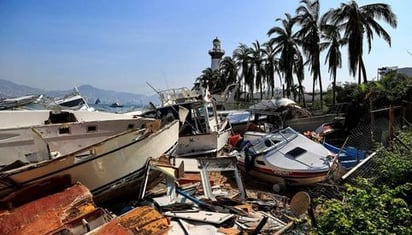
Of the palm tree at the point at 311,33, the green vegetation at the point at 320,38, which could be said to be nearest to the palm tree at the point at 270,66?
the green vegetation at the point at 320,38

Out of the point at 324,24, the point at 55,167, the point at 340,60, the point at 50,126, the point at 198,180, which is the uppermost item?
the point at 324,24

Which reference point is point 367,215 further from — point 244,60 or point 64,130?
point 244,60

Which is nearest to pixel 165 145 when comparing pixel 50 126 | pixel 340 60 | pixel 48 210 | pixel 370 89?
pixel 50 126

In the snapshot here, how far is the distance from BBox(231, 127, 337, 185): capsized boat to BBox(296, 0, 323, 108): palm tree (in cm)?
2292

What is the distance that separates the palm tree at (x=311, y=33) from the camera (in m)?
33.8

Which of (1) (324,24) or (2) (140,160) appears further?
(1) (324,24)

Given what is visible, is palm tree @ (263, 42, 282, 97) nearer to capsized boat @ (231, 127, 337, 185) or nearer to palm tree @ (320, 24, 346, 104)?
palm tree @ (320, 24, 346, 104)

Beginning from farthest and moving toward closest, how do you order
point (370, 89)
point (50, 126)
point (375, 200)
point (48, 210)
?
point (370, 89), point (50, 126), point (48, 210), point (375, 200)

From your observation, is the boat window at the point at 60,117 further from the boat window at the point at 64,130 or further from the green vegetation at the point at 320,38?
the green vegetation at the point at 320,38

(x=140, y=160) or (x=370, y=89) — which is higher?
(x=370, y=89)

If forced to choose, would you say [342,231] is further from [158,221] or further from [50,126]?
[50,126]

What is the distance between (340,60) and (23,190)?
31110 millimetres

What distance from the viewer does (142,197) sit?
26.0 ft

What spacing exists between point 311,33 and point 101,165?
102ft
